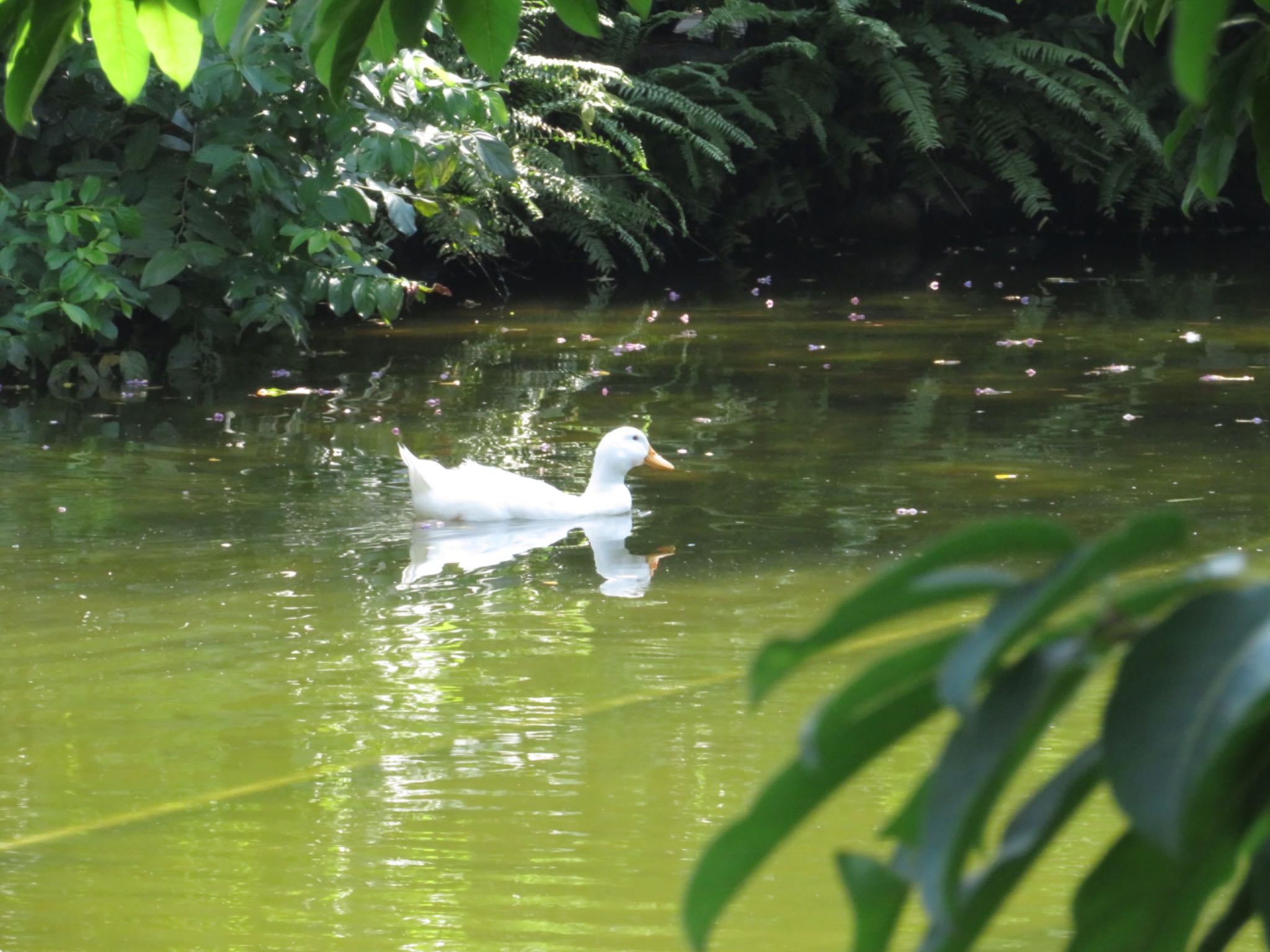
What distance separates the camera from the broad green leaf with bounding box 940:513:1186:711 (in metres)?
0.45

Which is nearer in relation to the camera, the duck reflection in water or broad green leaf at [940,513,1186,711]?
broad green leaf at [940,513,1186,711]

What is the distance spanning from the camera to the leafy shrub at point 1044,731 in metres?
0.44

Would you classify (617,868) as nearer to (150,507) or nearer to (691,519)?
(691,519)

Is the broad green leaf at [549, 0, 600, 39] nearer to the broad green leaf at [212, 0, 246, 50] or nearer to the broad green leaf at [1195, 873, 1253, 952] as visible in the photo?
the broad green leaf at [212, 0, 246, 50]

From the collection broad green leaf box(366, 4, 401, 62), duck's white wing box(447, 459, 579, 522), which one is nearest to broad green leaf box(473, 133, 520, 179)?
duck's white wing box(447, 459, 579, 522)

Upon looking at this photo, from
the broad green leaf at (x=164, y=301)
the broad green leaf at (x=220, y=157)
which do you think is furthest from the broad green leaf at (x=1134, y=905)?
the broad green leaf at (x=164, y=301)

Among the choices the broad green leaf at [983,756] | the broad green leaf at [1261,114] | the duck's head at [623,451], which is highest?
the broad green leaf at [1261,114]

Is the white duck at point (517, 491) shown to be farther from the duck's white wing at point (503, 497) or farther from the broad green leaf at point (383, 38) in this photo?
the broad green leaf at point (383, 38)

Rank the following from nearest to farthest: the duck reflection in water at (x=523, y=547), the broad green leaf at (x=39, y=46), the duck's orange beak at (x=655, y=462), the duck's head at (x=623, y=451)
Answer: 1. the broad green leaf at (x=39, y=46)
2. the duck reflection in water at (x=523, y=547)
3. the duck's head at (x=623, y=451)
4. the duck's orange beak at (x=655, y=462)

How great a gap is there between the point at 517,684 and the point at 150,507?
1.99 metres

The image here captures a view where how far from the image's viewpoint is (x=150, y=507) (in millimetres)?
5160

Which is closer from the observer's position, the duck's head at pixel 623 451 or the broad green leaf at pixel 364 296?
the duck's head at pixel 623 451

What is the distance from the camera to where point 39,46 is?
119 centimetres

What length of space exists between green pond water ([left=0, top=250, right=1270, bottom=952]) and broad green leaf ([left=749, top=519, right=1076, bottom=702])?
193 cm
